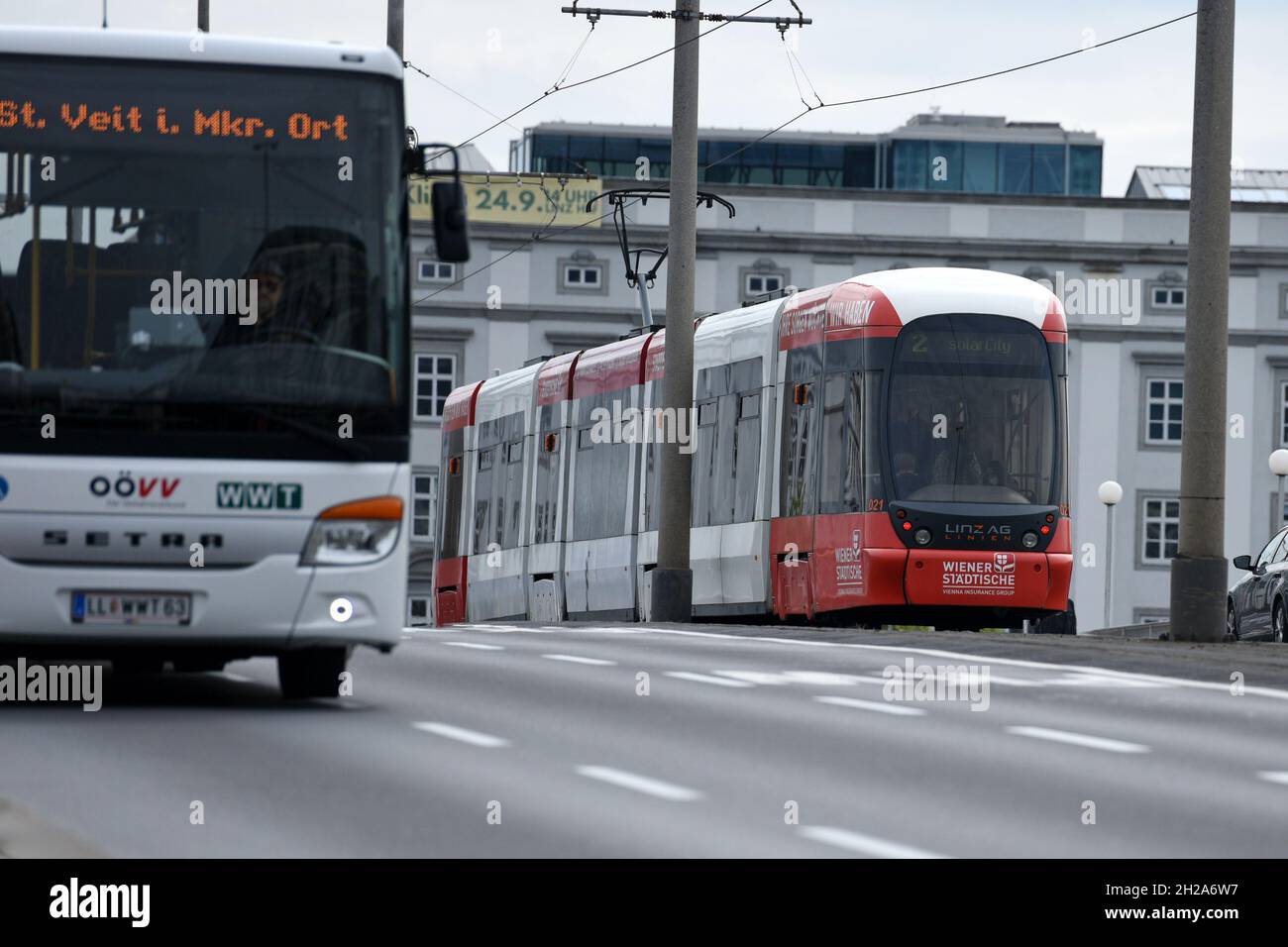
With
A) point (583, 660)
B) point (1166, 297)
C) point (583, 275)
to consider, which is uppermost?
point (583, 275)

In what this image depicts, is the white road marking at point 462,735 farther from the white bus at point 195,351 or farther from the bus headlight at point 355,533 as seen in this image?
the bus headlight at point 355,533

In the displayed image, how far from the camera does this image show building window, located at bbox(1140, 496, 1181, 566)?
2773 inches

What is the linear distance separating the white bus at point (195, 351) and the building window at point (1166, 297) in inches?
2374

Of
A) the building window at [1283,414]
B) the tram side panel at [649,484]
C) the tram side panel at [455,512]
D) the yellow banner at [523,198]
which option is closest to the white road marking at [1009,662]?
the tram side panel at [649,484]

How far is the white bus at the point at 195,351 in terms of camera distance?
12.2m

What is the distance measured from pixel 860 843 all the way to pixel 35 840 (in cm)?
257

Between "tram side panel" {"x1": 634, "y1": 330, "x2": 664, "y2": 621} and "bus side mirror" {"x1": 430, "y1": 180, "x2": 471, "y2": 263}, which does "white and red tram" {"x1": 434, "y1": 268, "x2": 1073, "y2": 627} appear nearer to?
"tram side panel" {"x1": 634, "y1": 330, "x2": 664, "y2": 621}

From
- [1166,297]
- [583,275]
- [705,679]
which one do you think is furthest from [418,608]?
[705,679]

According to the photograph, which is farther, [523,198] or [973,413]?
[523,198]

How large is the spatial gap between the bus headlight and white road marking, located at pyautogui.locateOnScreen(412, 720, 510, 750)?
87 centimetres

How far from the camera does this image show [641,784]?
9.84 meters

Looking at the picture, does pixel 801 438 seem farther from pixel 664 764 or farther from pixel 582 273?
pixel 582 273

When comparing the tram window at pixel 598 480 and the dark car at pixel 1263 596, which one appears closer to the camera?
the dark car at pixel 1263 596

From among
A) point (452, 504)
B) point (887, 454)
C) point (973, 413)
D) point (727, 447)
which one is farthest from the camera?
point (452, 504)
